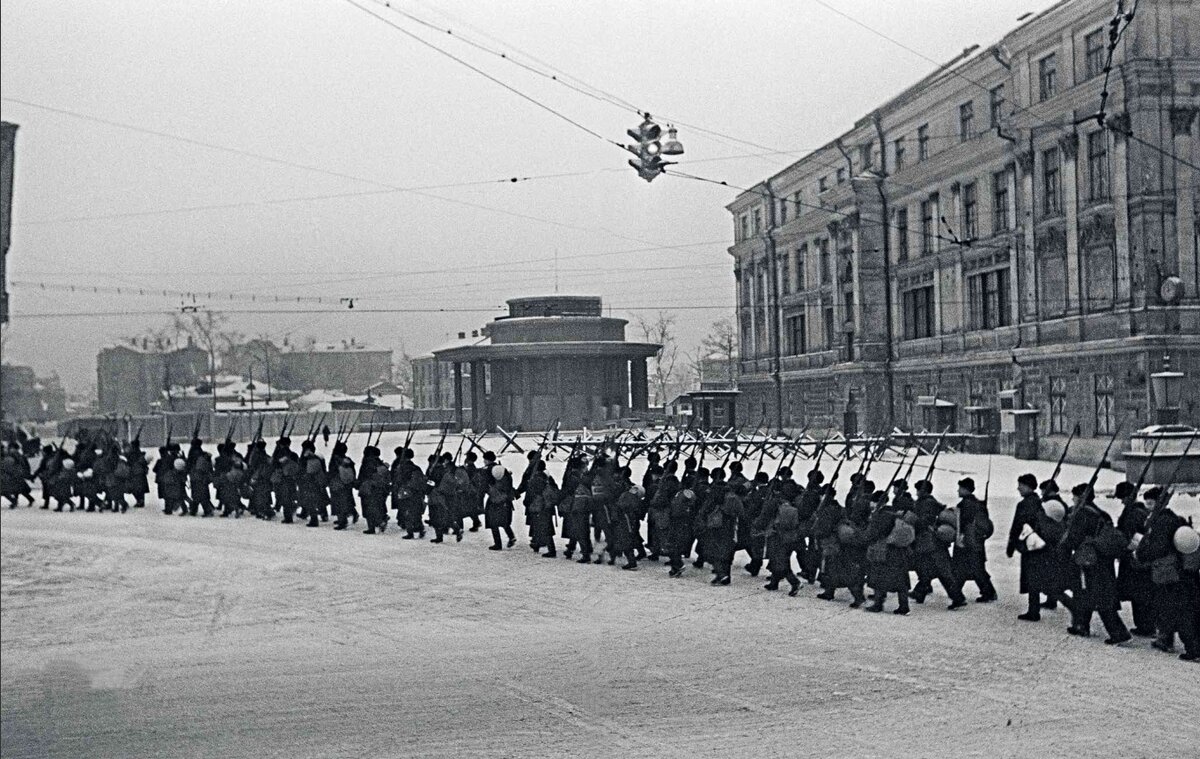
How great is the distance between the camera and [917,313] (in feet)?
61.8

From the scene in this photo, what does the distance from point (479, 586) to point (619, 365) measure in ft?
43.6

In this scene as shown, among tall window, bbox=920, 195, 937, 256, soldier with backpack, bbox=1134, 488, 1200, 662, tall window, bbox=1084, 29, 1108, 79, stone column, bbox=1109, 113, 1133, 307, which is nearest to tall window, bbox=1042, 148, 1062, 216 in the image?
stone column, bbox=1109, 113, 1133, 307

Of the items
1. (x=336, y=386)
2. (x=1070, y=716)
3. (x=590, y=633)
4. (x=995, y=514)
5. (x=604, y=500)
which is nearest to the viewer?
(x=1070, y=716)

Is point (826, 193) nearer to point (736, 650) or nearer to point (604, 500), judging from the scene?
point (604, 500)

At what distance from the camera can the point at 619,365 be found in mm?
23297

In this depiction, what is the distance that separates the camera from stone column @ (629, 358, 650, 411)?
68.4 feet

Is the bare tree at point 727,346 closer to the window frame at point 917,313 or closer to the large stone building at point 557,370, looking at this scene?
the large stone building at point 557,370

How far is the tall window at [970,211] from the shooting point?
17656 millimetres

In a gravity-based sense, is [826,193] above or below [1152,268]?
above

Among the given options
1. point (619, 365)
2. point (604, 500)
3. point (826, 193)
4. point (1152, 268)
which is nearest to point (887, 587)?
point (604, 500)

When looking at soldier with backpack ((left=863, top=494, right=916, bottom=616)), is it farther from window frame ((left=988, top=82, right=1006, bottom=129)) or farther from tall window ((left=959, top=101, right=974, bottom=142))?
tall window ((left=959, top=101, right=974, bottom=142))

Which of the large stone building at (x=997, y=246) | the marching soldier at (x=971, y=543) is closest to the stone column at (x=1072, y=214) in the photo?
the large stone building at (x=997, y=246)

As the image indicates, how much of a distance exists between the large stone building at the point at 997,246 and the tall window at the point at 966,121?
0.04m

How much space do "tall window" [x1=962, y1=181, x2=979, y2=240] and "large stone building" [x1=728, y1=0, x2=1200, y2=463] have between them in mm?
26
